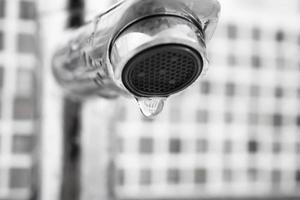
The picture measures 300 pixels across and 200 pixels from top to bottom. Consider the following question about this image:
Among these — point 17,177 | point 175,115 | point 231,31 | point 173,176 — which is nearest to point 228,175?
point 173,176

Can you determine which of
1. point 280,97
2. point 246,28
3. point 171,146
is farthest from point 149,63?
point 280,97

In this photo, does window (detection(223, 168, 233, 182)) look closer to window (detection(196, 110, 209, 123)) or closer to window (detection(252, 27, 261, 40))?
window (detection(196, 110, 209, 123))

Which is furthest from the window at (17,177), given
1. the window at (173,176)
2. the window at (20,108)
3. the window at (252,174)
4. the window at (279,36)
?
the window at (279,36)

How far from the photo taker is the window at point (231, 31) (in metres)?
4.11

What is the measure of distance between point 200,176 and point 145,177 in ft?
2.04

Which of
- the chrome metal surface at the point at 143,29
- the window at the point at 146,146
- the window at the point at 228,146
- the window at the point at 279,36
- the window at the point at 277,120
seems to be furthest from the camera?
the window at the point at 277,120

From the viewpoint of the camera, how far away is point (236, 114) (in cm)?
436

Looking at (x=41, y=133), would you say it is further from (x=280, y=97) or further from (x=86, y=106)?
(x=280, y=97)

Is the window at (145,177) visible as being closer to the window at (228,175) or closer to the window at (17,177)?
the window at (228,175)

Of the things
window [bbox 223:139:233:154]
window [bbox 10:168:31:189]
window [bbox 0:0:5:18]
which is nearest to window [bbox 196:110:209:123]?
window [bbox 223:139:233:154]

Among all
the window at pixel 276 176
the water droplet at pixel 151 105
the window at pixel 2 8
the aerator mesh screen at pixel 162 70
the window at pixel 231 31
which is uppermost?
the window at pixel 231 31

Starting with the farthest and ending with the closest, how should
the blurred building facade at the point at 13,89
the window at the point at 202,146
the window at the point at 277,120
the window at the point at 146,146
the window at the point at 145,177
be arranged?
the window at the point at 277,120
the window at the point at 202,146
the window at the point at 146,146
the window at the point at 145,177
the blurred building facade at the point at 13,89

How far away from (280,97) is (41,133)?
450cm

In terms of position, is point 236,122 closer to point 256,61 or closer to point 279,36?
point 256,61
